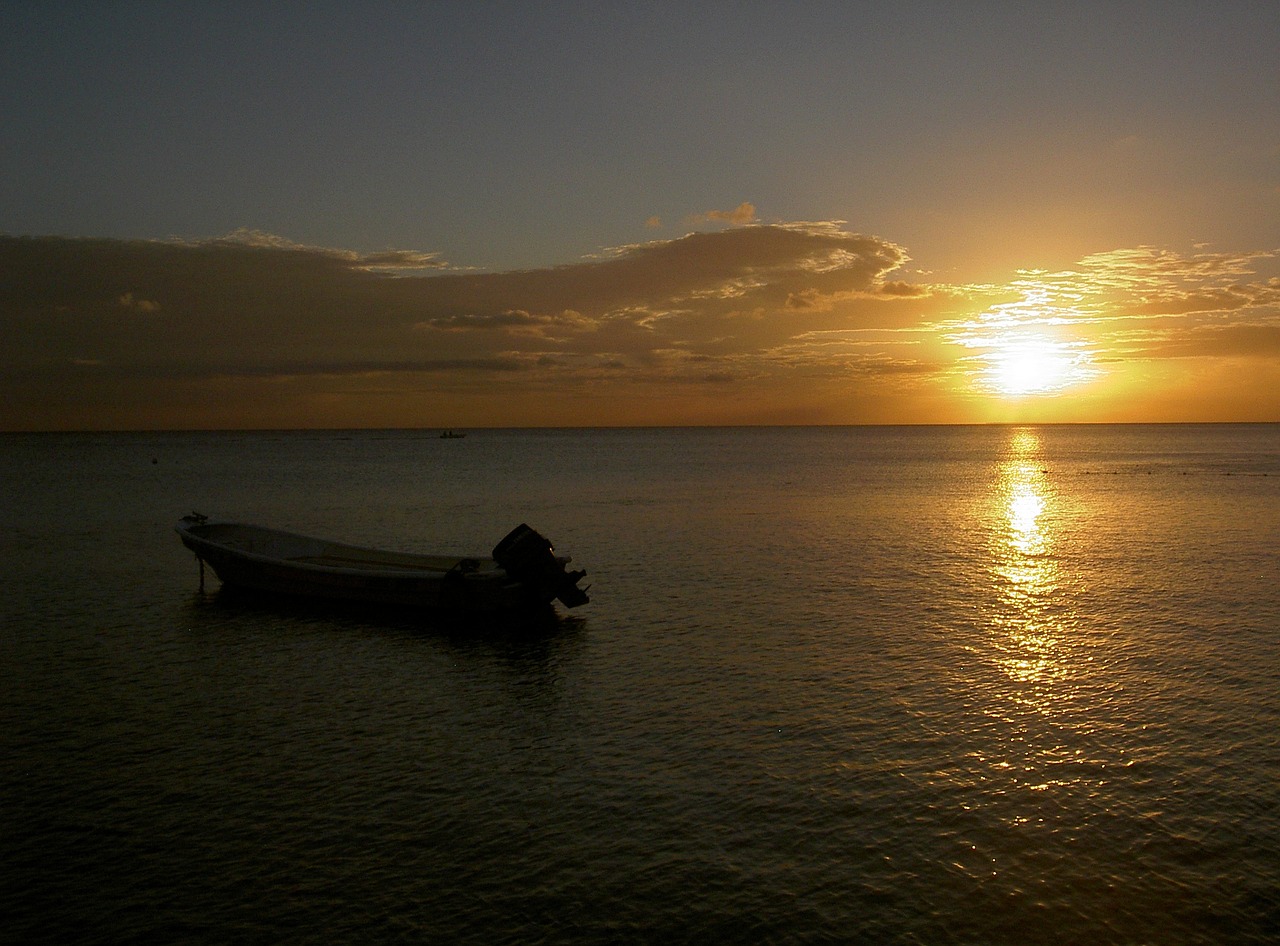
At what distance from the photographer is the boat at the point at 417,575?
27984 mm

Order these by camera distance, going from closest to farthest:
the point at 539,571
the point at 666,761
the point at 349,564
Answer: the point at 666,761
the point at 539,571
the point at 349,564

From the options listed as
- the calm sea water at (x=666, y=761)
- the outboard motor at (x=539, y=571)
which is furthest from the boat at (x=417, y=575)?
the calm sea water at (x=666, y=761)

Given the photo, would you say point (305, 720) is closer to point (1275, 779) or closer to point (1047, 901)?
point (1047, 901)

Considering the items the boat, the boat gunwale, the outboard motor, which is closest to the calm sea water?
the boat

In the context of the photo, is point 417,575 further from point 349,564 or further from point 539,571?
point 349,564

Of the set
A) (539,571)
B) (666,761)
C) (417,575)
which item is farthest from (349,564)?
(666,761)

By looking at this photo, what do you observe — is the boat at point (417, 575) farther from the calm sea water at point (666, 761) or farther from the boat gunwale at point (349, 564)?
the calm sea water at point (666, 761)

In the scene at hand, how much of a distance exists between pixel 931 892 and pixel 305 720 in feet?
40.6

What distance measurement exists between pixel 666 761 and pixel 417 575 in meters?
14.4

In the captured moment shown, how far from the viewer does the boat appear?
91.8 ft

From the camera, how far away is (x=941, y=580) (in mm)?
34750

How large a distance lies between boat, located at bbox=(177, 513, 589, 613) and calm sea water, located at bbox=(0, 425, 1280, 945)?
0.87 metres

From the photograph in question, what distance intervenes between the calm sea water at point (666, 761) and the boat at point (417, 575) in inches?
34.4

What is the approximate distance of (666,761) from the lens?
1623cm
